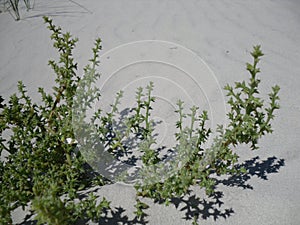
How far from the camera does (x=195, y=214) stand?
7.18 ft

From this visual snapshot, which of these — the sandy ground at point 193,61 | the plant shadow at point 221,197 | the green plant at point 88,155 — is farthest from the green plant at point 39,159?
the plant shadow at point 221,197

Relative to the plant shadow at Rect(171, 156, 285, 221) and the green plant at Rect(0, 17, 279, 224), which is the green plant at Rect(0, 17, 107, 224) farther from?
the plant shadow at Rect(171, 156, 285, 221)

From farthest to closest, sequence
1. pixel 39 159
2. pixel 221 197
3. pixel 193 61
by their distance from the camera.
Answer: pixel 193 61 → pixel 221 197 → pixel 39 159

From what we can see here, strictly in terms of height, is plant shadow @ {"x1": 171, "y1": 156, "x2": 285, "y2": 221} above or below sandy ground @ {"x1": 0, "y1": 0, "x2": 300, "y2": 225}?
below

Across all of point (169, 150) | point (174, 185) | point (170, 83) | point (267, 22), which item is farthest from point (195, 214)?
point (267, 22)

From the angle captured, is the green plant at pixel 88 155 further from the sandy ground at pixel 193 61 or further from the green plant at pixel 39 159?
the sandy ground at pixel 193 61

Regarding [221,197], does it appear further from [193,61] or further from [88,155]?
[193,61]

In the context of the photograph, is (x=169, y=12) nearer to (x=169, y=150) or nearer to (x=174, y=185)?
(x=169, y=150)

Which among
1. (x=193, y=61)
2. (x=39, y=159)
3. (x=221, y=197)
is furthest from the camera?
(x=193, y=61)

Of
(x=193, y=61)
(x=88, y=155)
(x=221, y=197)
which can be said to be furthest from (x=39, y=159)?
(x=193, y=61)

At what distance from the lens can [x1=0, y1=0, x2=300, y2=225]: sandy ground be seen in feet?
7.39

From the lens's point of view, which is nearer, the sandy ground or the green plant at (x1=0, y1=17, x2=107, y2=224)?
the green plant at (x1=0, y1=17, x2=107, y2=224)

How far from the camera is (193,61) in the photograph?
345 centimetres

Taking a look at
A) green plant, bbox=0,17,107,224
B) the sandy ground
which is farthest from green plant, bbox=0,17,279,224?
the sandy ground
